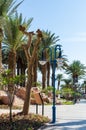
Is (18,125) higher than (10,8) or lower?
lower

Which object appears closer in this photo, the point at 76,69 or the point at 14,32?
the point at 14,32

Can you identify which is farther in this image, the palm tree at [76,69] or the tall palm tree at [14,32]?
the palm tree at [76,69]

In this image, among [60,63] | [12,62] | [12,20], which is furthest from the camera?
[12,62]

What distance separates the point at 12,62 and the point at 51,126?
104 feet

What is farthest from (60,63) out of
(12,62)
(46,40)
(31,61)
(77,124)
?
(46,40)

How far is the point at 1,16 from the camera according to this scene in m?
30.7

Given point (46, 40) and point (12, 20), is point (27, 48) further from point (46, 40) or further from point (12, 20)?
point (46, 40)

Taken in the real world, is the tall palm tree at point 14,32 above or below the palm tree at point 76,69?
below

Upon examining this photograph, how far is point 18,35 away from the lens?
1721 inches

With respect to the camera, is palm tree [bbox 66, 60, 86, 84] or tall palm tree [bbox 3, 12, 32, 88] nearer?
tall palm tree [bbox 3, 12, 32, 88]

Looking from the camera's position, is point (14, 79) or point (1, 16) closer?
point (14, 79)

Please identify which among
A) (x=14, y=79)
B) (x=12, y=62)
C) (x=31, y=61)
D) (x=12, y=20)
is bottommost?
(x=14, y=79)

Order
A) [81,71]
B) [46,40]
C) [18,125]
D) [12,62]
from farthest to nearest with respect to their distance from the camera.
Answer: [81,71] → [46,40] → [12,62] → [18,125]

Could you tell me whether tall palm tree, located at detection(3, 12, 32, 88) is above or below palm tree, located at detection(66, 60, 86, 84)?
below
